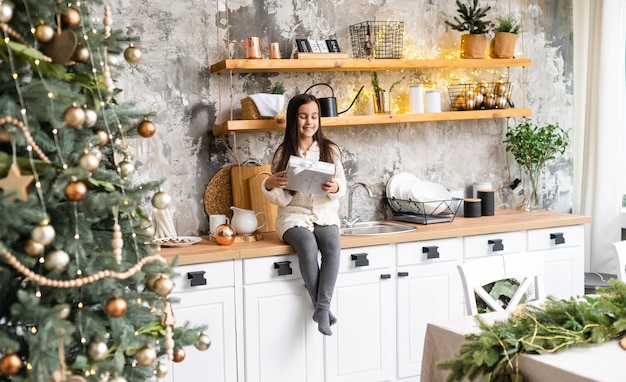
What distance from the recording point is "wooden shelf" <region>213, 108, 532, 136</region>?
3836mm

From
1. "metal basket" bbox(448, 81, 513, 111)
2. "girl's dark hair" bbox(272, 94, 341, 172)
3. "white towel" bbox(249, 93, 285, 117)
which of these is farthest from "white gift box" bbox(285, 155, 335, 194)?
"metal basket" bbox(448, 81, 513, 111)

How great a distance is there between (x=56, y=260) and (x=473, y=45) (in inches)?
134

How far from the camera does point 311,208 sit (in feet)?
12.3

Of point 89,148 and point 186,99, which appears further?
point 186,99

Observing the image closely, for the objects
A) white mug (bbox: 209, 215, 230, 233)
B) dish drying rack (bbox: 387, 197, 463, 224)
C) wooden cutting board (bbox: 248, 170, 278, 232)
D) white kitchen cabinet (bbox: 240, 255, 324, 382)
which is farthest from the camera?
dish drying rack (bbox: 387, 197, 463, 224)

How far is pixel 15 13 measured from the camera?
1.68m

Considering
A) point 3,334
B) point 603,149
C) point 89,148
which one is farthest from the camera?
point 603,149

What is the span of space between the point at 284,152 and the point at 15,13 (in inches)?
86.8

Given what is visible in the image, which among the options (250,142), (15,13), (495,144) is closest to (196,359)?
(250,142)

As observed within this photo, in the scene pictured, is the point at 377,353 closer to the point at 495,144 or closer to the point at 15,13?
the point at 495,144

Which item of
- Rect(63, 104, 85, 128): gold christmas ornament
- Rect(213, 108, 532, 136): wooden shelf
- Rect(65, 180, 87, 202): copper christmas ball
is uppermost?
Rect(63, 104, 85, 128): gold christmas ornament

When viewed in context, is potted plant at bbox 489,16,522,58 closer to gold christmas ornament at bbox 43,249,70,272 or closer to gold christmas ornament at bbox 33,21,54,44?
gold christmas ornament at bbox 33,21,54,44

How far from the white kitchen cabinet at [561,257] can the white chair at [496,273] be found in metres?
1.31

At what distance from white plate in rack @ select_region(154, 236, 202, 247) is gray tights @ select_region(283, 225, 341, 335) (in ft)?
1.58
